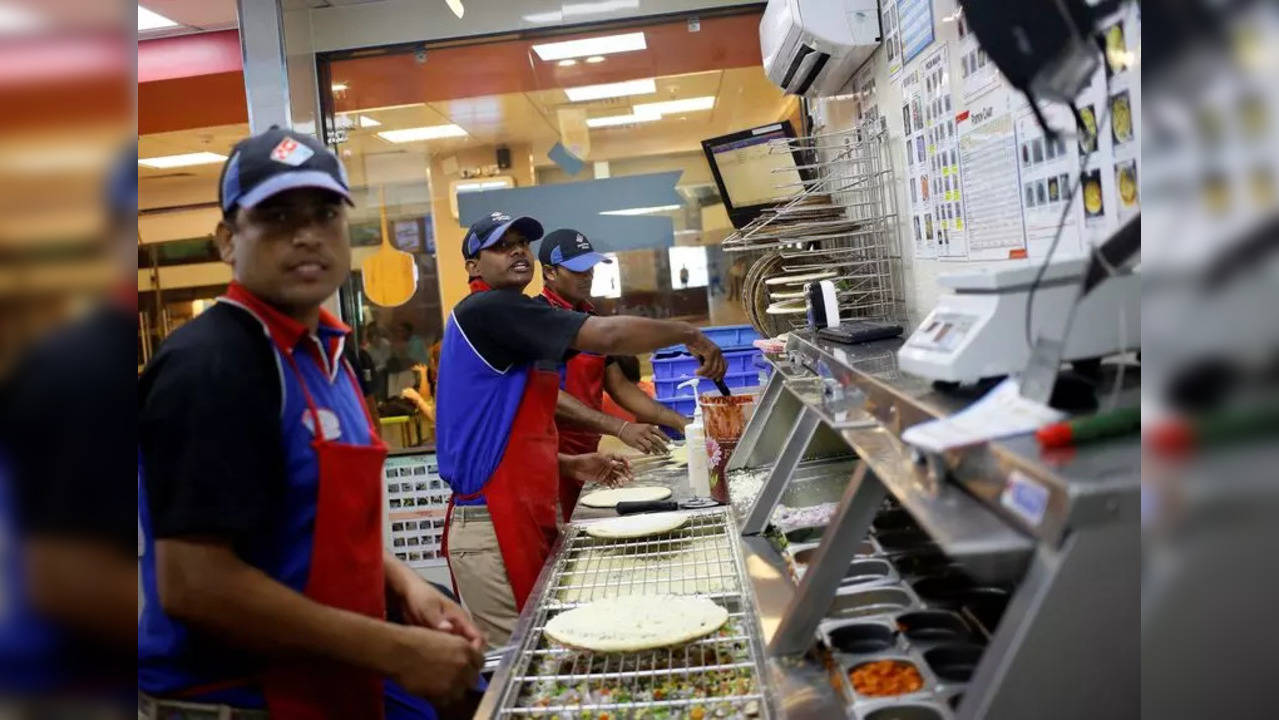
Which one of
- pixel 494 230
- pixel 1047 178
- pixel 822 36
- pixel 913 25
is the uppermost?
pixel 822 36

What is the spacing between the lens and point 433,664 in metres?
1.63

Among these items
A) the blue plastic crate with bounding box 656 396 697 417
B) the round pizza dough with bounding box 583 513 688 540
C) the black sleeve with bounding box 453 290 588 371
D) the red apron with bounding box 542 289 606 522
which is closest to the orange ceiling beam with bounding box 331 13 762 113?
the red apron with bounding box 542 289 606 522

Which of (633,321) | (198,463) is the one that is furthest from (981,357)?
(633,321)

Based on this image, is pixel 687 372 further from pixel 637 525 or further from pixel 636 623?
pixel 636 623

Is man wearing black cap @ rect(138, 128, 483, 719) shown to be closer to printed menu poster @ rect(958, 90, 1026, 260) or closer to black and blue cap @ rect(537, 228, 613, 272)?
printed menu poster @ rect(958, 90, 1026, 260)

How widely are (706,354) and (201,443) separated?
1991 mm

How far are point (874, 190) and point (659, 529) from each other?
2028 mm

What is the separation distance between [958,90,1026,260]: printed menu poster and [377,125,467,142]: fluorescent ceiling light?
370 centimetres

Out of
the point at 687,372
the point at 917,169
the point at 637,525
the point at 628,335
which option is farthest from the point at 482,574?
the point at 687,372

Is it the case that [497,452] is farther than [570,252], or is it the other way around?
[570,252]

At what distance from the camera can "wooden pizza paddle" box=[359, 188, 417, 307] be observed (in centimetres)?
577

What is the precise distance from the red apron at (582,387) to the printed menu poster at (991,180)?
1.91 m

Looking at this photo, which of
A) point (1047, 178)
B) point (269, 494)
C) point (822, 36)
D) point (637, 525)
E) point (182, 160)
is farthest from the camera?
point (182, 160)

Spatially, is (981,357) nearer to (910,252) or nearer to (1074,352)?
(1074,352)
